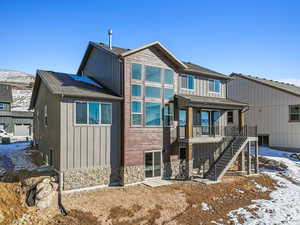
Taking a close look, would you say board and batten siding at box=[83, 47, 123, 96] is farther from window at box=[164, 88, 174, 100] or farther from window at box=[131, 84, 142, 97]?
window at box=[164, 88, 174, 100]

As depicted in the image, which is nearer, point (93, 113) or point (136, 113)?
point (93, 113)

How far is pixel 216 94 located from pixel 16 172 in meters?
15.6

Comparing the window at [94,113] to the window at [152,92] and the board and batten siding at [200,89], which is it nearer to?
the window at [152,92]

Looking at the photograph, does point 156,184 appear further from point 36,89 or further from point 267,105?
point 267,105

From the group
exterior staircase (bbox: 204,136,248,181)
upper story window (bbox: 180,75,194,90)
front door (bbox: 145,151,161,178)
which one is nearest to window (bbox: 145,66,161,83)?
upper story window (bbox: 180,75,194,90)

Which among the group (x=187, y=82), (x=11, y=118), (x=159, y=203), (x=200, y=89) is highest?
(x=187, y=82)

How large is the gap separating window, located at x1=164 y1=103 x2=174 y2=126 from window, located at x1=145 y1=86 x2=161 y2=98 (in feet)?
3.57

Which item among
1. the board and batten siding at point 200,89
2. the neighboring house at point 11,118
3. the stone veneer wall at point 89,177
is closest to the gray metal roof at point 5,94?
the neighboring house at point 11,118

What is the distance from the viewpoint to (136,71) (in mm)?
13727

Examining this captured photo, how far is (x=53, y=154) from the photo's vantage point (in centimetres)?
1298

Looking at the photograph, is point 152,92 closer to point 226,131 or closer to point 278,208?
point 226,131

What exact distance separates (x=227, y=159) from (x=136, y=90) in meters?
8.39

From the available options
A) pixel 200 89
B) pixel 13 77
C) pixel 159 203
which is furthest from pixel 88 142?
pixel 13 77

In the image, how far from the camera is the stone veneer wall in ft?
37.4
